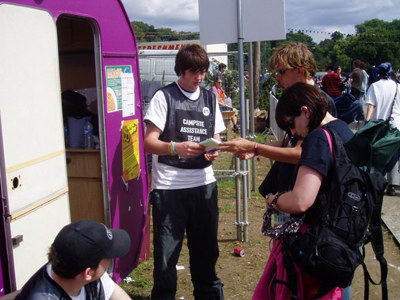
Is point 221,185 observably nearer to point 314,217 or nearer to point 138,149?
point 138,149

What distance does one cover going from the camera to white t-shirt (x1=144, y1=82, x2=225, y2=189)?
3064mm

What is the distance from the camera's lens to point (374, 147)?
7.45 feet

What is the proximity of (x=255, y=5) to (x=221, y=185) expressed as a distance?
159 inches

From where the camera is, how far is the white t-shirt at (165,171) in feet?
10.1

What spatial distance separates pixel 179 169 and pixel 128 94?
1.00 meters

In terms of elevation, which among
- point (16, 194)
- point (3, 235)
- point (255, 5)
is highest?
point (255, 5)

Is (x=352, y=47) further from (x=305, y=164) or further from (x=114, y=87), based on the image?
(x=305, y=164)

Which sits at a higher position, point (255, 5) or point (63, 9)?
point (255, 5)

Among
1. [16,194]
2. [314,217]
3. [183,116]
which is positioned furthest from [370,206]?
[16,194]

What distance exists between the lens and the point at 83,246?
71.7 inches

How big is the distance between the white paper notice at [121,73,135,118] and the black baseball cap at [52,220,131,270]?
1894mm

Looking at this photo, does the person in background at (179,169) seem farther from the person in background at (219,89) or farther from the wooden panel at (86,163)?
the person in background at (219,89)

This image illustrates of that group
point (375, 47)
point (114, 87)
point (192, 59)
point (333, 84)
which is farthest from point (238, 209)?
point (375, 47)

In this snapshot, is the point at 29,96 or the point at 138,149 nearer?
the point at 29,96
